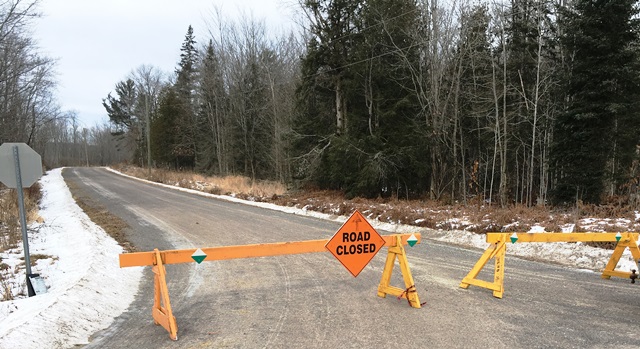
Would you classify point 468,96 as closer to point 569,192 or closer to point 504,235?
point 569,192

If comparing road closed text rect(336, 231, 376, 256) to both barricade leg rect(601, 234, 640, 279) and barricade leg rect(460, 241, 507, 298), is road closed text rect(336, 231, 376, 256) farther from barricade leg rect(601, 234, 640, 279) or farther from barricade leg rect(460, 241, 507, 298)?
barricade leg rect(601, 234, 640, 279)

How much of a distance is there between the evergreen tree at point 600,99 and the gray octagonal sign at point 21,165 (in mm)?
17808

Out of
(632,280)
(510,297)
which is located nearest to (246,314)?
(510,297)

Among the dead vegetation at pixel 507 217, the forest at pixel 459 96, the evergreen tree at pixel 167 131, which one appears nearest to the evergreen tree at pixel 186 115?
the evergreen tree at pixel 167 131

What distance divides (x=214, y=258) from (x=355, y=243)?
6.34 feet

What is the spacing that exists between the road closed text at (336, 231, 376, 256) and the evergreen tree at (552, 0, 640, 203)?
1432 centimetres

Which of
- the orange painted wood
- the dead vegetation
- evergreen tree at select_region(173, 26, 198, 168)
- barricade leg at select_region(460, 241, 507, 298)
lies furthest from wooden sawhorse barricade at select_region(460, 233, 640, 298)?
evergreen tree at select_region(173, 26, 198, 168)

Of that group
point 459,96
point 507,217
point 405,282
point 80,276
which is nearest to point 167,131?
point 459,96

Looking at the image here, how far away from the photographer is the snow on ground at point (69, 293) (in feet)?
14.6

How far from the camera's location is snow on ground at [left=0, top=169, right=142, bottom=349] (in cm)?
444

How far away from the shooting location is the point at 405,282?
18.6ft

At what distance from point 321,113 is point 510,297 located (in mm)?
20226

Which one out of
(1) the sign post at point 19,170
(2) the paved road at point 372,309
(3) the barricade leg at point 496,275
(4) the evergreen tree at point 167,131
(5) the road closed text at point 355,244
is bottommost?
(2) the paved road at point 372,309

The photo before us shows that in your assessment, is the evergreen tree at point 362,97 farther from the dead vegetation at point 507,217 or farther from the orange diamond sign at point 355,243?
the orange diamond sign at point 355,243
